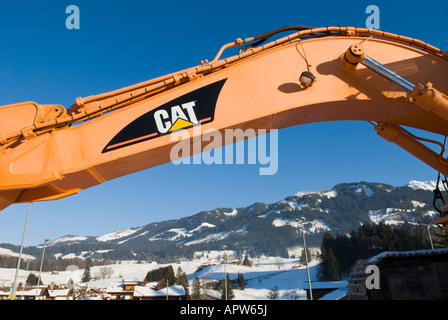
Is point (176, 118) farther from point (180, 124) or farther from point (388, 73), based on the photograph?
point (388, 73)

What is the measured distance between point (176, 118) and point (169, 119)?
89 millimetres

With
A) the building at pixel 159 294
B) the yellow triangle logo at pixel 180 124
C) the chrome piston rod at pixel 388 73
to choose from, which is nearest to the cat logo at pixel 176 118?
the yellow triangle logo at pixel 180 124

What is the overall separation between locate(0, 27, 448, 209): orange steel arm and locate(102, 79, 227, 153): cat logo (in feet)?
0.04

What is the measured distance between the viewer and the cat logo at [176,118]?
4074 mm

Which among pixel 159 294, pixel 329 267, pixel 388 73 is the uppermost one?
pixel 329 267

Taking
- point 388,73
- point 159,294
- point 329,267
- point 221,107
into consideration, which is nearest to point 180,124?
point 221,107

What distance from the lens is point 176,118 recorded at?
4125 millimetres

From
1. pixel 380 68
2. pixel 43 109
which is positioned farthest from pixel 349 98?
pixel 43 109

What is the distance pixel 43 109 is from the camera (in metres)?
4.45

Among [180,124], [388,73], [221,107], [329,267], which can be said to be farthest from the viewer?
[329,267]

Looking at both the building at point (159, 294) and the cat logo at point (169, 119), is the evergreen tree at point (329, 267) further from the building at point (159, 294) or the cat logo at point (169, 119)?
the cat logo at point (169, 119)

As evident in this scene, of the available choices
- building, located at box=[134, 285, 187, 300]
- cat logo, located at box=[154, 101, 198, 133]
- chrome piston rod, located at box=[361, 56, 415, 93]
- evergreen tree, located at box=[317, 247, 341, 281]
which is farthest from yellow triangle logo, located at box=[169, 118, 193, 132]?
evergreen tree, located at box=[317, 247, 341, 281]
